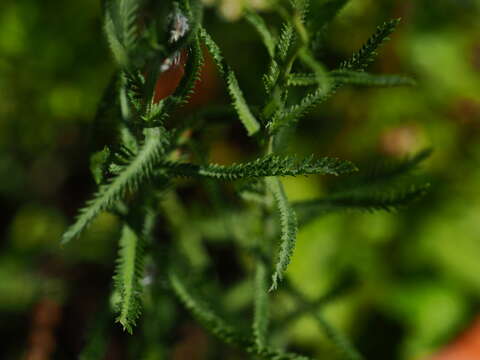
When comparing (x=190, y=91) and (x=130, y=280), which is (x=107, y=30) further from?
(x=130, y=280)

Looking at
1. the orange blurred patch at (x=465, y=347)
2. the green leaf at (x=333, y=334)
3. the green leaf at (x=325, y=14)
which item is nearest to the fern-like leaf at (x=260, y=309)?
the green leaf at (x=333, y=334)

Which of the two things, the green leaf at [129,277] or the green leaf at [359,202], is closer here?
the green leaf at [129,277]

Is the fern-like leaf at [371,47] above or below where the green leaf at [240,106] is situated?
above

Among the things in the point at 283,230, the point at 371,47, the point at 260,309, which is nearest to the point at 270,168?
the point at 283,230

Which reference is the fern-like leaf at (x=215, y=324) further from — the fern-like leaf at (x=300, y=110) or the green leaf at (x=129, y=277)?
the fern-like leaf at (x=300, y=110)

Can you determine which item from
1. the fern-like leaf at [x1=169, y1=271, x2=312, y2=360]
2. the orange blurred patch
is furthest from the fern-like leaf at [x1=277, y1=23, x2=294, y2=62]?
the orange blurred patch

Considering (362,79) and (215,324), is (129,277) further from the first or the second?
Result: (362,79)
